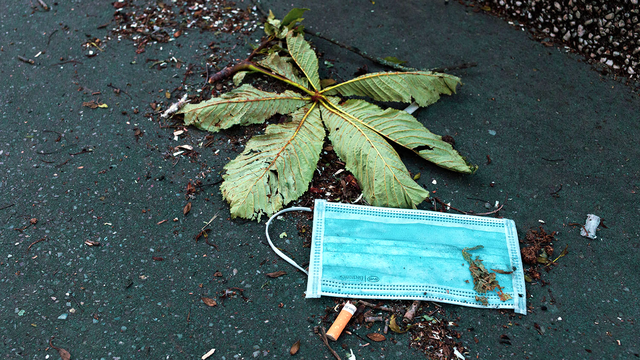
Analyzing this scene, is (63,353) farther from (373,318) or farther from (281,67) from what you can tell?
(281,67)

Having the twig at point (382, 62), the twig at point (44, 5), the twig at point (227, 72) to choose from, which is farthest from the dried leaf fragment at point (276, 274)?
the twig at point (44, 5)

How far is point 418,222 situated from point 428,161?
0.50m

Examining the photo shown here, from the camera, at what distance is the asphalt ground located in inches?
81.7

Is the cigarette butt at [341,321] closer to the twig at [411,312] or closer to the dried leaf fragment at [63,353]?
the twig at [411,312]

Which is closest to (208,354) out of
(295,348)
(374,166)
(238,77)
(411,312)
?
(295,348)

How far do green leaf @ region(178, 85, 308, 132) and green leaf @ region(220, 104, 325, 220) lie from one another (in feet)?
0.60

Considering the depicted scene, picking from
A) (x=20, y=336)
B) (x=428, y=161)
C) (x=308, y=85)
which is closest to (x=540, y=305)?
(x=428, y=161)

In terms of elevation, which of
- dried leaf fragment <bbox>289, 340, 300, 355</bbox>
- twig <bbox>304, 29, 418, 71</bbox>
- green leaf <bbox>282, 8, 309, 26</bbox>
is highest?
green leaf <bbox>282, 8, 309, 26</bbox>

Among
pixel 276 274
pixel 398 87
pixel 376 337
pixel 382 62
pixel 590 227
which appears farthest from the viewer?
pixel 382 62

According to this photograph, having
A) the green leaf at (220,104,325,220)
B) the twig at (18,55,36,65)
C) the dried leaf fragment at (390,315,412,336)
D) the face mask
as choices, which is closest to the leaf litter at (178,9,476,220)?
the green leaf at (220,104,325,220)

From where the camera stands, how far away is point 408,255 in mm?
2332

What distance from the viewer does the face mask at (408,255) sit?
2.20m

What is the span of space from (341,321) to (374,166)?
2.95 feet

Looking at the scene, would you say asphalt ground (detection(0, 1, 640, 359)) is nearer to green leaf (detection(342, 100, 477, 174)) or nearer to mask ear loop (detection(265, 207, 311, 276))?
mask ear loop (detection(265, 207, 311, 276))
